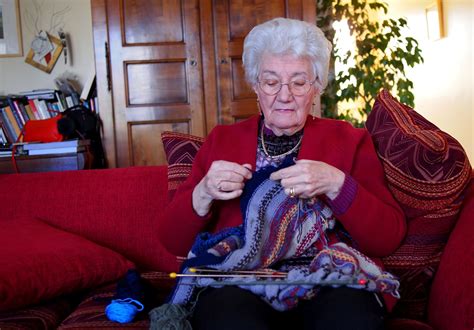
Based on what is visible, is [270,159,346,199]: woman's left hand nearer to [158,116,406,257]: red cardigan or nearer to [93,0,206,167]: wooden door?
[158,116,406,257]: red cardigan

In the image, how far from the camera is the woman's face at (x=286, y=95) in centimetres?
160

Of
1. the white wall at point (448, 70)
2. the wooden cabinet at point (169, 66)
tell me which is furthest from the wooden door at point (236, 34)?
the white wall at point (448, 70)

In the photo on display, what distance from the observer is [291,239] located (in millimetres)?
1395

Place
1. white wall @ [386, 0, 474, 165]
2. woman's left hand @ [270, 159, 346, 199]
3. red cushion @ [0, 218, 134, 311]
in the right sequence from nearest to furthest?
woman's left hand @ [270, 159, 346, 199] < red cushion @ [0, 218, 134, 311] < white wall @ [386, 0, 474, 165]

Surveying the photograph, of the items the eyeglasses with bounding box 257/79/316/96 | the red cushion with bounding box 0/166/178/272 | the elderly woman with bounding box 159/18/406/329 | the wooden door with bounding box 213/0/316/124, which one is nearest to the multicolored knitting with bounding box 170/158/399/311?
the elderly woman with bounding box 159/18/406/329

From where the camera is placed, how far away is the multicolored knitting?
4.15ft

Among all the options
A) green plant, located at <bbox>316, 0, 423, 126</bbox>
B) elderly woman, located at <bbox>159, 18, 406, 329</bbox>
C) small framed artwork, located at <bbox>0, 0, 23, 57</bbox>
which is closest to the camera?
elderly woman, located at <bbox>159, 18, 406, 329</bbox>

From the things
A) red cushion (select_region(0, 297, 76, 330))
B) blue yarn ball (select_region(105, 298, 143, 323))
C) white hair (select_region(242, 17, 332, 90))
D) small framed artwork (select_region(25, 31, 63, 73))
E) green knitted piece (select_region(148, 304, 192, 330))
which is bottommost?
red cushion (select_region(0, 297, 76, 330))

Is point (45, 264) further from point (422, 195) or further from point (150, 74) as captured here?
point (150, 74)

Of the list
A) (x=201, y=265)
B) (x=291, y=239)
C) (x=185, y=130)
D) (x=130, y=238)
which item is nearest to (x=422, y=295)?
(x=291, y=239)

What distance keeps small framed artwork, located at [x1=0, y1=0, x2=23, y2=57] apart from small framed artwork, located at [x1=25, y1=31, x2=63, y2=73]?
0.30 ft

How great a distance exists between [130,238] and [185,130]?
5.45ft

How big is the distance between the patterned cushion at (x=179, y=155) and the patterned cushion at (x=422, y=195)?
22.5 inches

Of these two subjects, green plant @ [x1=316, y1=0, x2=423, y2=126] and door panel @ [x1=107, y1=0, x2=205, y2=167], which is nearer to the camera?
door panel @ [x1=107, y1=0, x2=205, y2=167]
